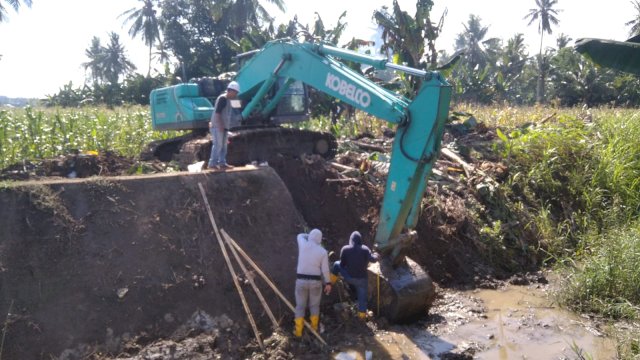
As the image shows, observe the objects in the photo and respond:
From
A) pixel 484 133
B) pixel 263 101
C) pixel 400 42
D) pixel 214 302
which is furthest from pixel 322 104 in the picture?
pixel 214 302

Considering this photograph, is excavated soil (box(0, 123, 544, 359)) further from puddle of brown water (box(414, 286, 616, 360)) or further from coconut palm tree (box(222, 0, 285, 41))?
coconut palm tree (box(222, 0, 285, 41))

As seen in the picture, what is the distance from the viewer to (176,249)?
22.7 ft

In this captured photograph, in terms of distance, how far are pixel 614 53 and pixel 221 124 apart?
645 cm

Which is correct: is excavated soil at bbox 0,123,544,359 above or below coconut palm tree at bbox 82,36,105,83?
below

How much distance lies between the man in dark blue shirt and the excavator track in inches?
151

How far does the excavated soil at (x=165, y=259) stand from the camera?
5824 mm

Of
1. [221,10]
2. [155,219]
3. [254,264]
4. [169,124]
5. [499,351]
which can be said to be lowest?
[499,351]

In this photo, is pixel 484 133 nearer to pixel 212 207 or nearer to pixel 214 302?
pixel 212 207

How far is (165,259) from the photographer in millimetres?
6750

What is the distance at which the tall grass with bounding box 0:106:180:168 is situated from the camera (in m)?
10.2

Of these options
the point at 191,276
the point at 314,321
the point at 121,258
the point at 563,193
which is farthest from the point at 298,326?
the point at 563,193

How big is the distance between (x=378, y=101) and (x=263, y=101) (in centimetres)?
406

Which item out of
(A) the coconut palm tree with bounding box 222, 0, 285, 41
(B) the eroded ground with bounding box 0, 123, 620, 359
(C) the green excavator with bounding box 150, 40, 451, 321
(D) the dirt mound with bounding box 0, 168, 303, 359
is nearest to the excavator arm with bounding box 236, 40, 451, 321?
(C) the green excavator with bounding box 150, 40, 451, 321

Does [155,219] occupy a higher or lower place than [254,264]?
higher
